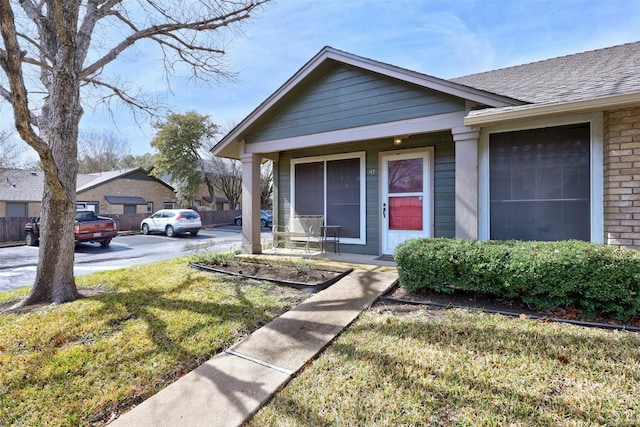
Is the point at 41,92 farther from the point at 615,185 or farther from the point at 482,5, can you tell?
the point at 615,185

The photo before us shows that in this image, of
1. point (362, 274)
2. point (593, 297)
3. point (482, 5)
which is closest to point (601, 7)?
point (482, 5)

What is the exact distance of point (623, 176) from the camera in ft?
13.1

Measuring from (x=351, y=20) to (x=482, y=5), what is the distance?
2.94 meters

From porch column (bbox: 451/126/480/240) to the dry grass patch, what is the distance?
1804mm

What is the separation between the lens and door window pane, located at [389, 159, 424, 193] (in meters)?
6.23

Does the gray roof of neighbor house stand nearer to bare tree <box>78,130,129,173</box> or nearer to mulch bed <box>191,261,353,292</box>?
bare tree <box>78,130,129,173</box>

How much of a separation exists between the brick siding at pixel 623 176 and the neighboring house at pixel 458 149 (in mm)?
13

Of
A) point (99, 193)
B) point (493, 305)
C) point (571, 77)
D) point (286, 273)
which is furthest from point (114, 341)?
point (99, 193)

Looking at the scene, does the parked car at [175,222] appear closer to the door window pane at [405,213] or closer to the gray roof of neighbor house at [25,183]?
the gray roof of neighbor house at [25,183]

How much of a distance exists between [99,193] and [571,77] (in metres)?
26.2

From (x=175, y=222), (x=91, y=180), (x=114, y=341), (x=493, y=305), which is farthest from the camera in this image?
(x=91, y=180)

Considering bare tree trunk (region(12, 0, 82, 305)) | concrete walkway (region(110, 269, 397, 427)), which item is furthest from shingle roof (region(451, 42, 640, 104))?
bare tree trunk (region(12, 0, 82, 305))

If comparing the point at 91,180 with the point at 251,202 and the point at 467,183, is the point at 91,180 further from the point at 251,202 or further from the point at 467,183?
the point at 467,183

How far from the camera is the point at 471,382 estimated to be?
2.25m
